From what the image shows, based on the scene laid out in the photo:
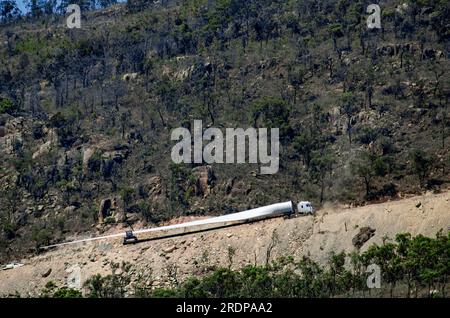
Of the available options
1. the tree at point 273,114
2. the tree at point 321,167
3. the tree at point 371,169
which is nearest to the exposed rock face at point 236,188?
the tree at point 321,167

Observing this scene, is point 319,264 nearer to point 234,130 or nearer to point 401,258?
point 401,258

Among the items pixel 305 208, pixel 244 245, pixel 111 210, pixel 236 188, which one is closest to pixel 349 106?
pixel 236 188

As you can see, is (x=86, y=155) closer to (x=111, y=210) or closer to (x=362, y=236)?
(x=111, y=210)

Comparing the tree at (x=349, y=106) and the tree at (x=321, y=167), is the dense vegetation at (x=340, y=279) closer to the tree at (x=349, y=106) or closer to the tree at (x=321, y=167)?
the tree at (x=321, y=167)

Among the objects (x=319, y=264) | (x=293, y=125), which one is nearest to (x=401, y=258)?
(x=319, y=264)

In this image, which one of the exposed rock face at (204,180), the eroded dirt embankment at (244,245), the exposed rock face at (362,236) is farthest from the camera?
the exposed rock face at (204,180)
